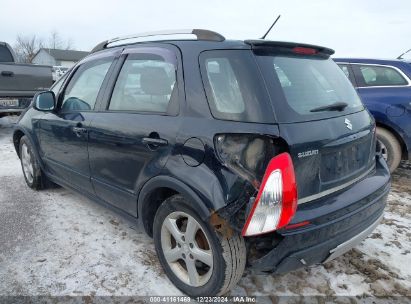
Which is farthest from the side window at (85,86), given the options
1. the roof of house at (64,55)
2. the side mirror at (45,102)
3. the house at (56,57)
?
the roof of house at (64,55)

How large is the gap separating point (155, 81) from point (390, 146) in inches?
145

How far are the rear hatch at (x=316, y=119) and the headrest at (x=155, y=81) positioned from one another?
70cm

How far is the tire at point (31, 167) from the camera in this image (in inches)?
168

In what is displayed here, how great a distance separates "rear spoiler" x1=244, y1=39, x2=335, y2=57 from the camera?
2.14m

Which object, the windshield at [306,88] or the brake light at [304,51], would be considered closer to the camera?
the windshield at [306,88]

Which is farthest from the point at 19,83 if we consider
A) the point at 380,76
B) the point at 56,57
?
the point at 56,57

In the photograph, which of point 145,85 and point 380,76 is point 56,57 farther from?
point 145,85

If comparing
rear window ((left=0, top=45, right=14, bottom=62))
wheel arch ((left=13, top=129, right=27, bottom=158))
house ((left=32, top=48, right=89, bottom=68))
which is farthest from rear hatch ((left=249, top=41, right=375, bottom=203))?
house ((left=32, top=48, right=89, bottom=68))

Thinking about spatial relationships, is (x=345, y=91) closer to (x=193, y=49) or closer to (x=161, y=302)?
(x=193, y=49)

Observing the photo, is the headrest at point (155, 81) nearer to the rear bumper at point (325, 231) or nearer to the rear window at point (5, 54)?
the rear bumper at point (325, 231)

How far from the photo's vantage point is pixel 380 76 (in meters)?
4.99

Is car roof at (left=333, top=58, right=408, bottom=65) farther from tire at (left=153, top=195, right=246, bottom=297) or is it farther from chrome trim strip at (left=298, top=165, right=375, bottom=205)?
tire at (left=153, top=195, right=246, bottom=297)

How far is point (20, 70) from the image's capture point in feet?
24.3

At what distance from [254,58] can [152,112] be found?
2.76 ft
